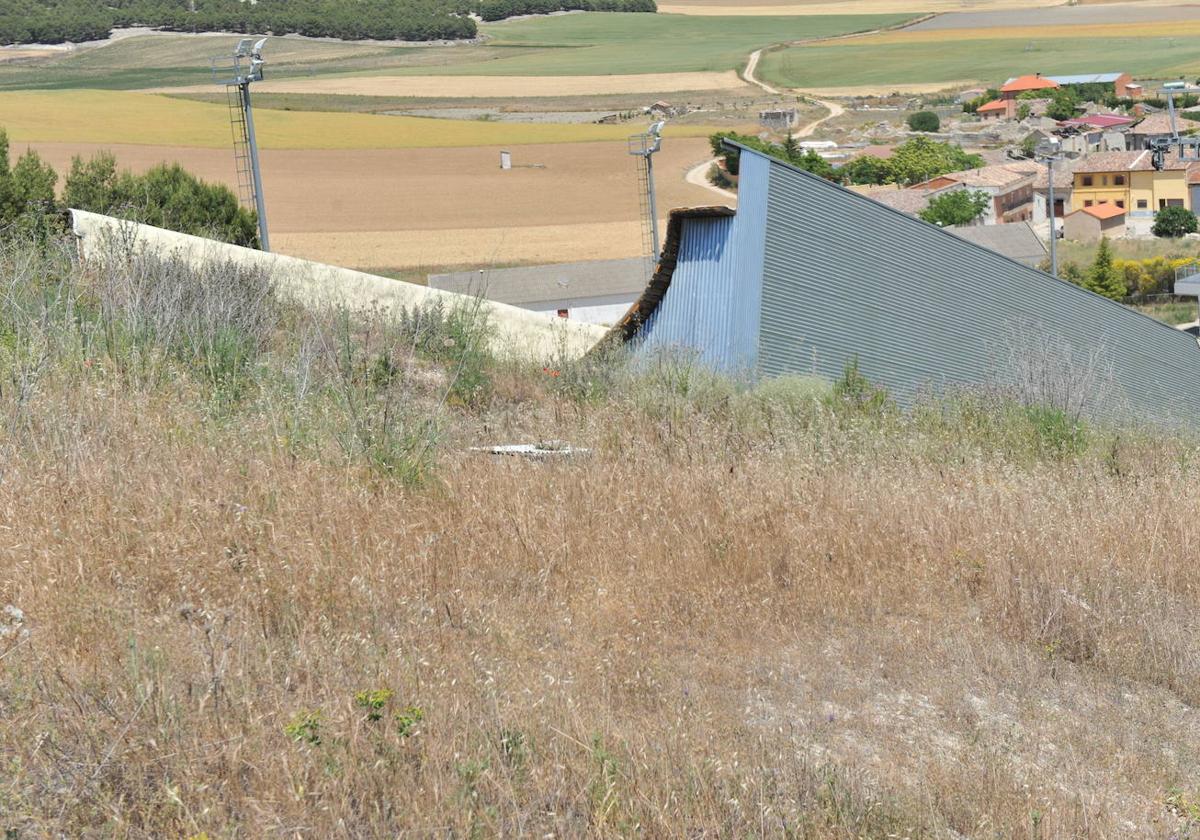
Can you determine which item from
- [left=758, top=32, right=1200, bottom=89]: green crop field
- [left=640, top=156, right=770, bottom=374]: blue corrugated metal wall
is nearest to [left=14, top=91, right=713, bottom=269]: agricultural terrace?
[left=640, top=156, right=770, bottom=374]: blue corrugated metal wall

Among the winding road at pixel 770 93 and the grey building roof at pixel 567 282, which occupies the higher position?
the winding road at pixel 770 93

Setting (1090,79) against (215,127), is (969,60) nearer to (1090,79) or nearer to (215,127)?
(1090,79)

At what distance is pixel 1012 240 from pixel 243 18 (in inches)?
3176

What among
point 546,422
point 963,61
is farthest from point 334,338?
point 963,61

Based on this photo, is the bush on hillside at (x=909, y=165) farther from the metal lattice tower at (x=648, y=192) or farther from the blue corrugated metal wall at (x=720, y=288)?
the blue corrugated metal wall at (x=720, y=288)

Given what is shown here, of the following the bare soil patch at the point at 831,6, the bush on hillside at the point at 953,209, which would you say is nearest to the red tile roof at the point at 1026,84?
the bush on hillside at the point at 953,209

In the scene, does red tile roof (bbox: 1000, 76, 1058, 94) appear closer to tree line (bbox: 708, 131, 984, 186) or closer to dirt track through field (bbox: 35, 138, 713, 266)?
tree line (bbox: 708, 131, 984, 186)

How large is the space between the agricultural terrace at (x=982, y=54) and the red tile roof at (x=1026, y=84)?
583 cm

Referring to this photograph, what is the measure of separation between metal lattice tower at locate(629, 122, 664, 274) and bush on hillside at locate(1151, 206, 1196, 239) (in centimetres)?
2701

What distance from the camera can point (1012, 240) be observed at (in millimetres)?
56250

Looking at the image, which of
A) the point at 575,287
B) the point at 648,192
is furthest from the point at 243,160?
the point at 648,192

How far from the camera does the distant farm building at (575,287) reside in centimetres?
3808

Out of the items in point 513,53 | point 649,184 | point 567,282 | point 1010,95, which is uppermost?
point 513,53

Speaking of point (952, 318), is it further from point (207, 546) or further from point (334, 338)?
point (207, 546)
